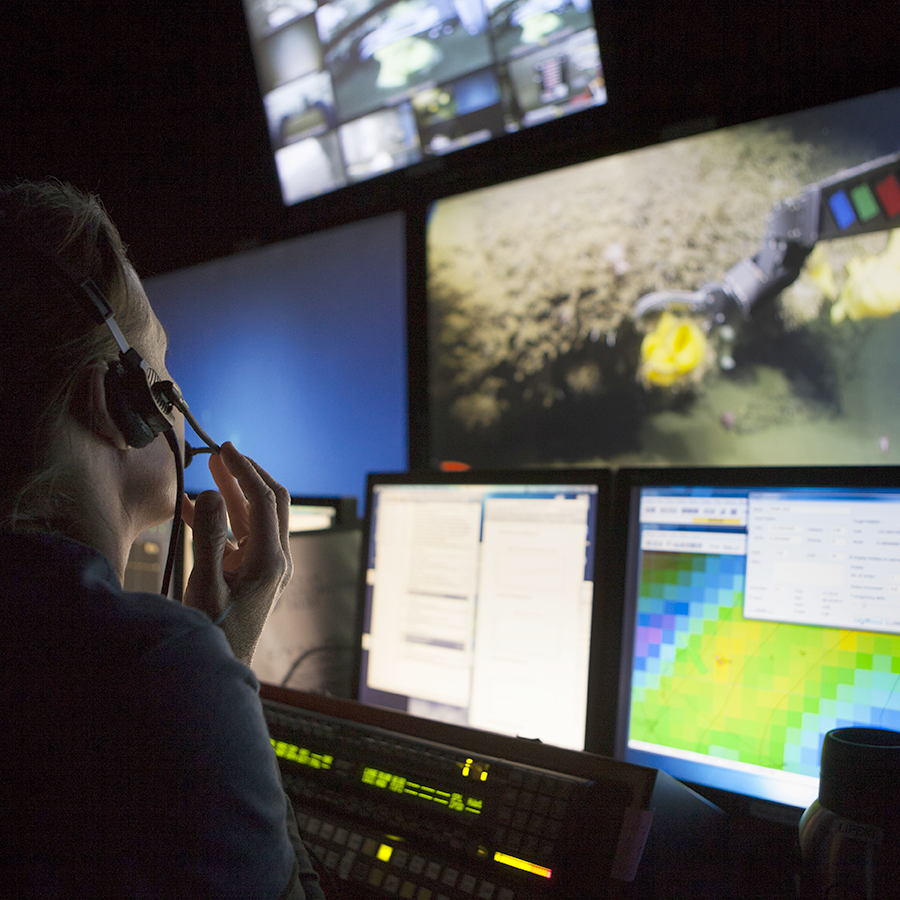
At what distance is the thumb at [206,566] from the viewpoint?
0.62 metres

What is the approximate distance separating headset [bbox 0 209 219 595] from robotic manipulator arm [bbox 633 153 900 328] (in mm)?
1147

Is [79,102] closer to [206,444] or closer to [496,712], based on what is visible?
[206,444]

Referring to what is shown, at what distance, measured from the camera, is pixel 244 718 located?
424 millimetres

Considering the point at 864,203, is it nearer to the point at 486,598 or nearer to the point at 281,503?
Result: the point at 486,598

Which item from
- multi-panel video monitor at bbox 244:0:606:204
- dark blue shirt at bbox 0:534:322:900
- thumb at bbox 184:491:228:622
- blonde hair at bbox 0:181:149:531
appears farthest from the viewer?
multi-panel video monitor at bbox 244:0:606:204

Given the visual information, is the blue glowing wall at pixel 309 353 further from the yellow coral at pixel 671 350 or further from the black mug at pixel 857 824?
the black mug at pixel 857 824

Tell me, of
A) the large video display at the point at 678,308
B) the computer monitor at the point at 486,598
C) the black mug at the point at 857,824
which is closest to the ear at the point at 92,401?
the computer monitor at the point at 486,598

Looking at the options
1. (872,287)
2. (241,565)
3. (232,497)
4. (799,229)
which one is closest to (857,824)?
(241,565)

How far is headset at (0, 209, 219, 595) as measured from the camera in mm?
511

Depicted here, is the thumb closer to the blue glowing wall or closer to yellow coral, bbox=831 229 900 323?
the blue glowing wall

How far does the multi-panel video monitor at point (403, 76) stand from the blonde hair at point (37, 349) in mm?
1297

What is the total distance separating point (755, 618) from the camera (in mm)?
740

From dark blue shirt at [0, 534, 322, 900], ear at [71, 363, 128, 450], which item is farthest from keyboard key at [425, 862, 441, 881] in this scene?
ear at [71, 363, 128, 450]

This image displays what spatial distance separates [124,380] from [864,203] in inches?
53.1
